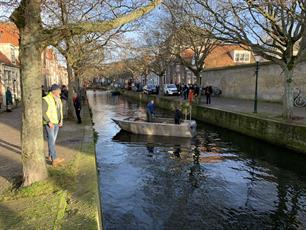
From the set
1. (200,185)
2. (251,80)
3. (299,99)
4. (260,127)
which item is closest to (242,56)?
(251,80)

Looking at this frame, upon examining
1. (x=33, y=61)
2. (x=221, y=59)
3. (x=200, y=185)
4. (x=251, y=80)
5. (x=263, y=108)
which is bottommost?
(x=200, y=185)

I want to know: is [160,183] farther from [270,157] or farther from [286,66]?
[286,66]

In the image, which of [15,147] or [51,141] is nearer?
[51,141]

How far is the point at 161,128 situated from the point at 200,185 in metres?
7.88

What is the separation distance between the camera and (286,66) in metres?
15.5

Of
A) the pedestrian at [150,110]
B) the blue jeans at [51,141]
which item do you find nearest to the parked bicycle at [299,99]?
the pedestrian at [150,110]

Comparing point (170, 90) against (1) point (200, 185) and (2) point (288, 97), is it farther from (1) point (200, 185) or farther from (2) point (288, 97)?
(1) point (200, 185)

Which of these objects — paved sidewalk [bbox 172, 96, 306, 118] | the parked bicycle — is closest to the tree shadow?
paved sidewalk [bbox 172, 96, 306, 118]

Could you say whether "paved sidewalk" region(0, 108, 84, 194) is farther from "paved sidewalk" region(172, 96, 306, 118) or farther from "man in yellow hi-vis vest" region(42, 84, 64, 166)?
"paved sidewalk" region(172, 96, 306, 118)

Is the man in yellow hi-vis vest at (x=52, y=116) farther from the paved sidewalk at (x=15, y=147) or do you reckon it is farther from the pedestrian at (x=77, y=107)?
the pedestrian at (x=77, y=107)

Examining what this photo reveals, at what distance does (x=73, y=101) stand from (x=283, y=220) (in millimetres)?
12759

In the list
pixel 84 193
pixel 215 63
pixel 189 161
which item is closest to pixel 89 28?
pixel 84 193

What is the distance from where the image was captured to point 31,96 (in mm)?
5930

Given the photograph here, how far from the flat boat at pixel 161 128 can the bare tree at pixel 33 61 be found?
36.2ft
